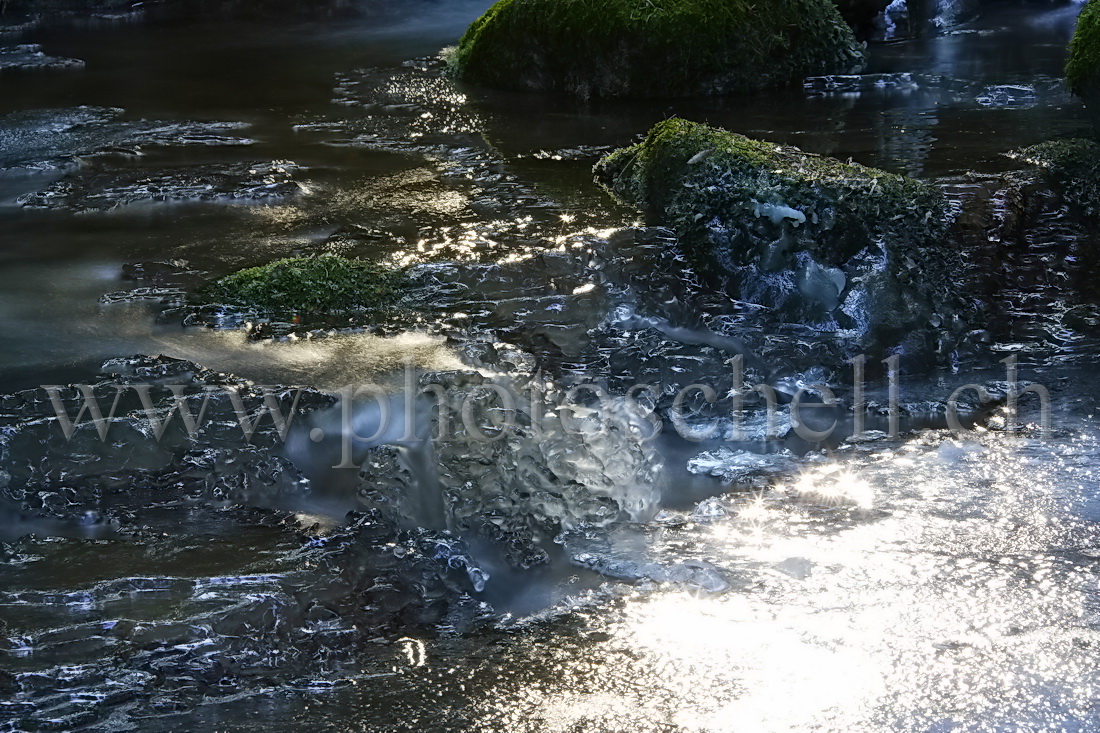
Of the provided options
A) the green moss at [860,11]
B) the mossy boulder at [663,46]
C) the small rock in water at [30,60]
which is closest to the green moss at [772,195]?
the mossy boulder at [663,46]

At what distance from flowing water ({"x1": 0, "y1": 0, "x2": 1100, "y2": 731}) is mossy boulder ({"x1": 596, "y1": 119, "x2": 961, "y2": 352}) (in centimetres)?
21

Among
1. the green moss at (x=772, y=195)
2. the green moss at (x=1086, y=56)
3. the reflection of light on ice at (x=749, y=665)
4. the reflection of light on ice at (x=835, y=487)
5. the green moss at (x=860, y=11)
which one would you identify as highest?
the green moss at (x=860, y=11)

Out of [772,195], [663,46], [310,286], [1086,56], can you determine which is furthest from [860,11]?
[310,286]

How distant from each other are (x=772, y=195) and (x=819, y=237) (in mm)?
362

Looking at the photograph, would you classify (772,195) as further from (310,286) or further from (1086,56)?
(1086,56)

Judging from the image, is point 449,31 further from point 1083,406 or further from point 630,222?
point 1083,406

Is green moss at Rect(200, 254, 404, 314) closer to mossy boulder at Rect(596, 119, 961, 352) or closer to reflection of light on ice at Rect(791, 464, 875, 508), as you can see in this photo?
mossy boulder at Rect(596, 119, 961, 352)

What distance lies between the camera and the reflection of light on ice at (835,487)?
11.7 feet

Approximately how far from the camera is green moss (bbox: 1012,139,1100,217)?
19.2 ft

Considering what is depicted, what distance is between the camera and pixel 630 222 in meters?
5.80

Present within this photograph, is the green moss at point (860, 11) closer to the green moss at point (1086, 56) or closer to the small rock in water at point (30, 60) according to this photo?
the green moss at point (1086, 56)

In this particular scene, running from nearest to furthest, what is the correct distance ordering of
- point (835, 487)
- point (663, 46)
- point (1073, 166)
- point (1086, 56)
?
point (835, 487)
point (1073, 166)
point (1086, 56)
point (663, 46)

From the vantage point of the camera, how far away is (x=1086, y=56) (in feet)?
22.0

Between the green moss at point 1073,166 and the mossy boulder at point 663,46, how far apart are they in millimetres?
2722
